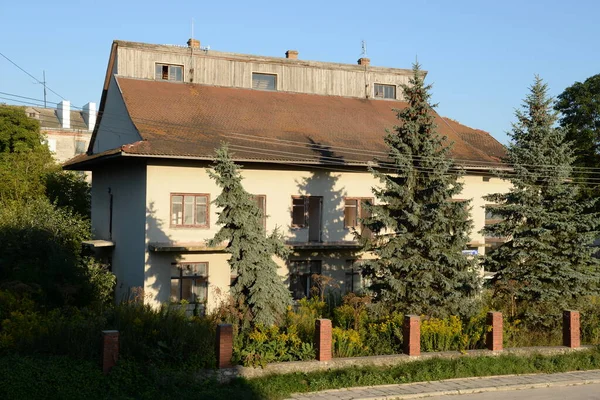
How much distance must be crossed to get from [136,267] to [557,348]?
46.3ft

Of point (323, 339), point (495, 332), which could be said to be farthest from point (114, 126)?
point (495, 332)

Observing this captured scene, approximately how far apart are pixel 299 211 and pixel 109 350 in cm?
1347

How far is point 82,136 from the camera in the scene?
6316 centimetres

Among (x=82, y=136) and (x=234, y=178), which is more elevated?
(x=82, y=136)

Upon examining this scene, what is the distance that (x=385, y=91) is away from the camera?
3369 centimetres

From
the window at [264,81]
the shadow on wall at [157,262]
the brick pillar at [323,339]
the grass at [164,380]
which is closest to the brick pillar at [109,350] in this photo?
the grass at [164,380]

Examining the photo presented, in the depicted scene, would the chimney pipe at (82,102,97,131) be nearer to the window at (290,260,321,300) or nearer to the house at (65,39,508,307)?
the house at (65,39,508,307)

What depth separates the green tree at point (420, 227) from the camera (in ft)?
62.6

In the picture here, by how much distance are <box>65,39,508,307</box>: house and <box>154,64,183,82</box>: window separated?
0.14 ft

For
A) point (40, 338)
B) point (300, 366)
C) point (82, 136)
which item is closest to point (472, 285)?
point (300, 366)

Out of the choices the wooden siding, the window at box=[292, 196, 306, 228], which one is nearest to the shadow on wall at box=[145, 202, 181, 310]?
the window at box=[292, 196, 306, 228]

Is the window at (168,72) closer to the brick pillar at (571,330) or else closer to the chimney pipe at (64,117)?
the brick pillar at (571,330)

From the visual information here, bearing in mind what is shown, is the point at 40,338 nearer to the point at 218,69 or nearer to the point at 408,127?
the point at 408,127

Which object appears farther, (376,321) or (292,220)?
(292,220)
